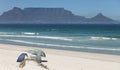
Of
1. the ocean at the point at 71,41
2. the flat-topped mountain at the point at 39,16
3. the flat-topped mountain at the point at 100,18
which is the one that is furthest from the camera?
the flat-topped mountain at the point at 39,16

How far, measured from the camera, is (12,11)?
157000 mm

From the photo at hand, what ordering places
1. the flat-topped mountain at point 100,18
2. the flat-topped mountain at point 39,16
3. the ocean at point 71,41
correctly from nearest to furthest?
1. the ocean at point 71,41
2. the flat-topped mountain at point 100,18
3. the flat-topped mountain at point 39,16

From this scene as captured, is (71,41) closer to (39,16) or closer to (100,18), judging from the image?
(100,18)

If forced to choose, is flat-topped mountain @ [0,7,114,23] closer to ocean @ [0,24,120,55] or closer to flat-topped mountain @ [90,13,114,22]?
flat-topped mountain @ [90,13,114,22]

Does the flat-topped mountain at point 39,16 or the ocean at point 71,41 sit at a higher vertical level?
the flat-topped mountain at point 39,16

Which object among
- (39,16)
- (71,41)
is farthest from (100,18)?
Answer: (71,41)

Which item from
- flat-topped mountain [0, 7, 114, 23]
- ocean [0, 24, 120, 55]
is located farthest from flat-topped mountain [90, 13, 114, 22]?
ocean [0, 24, 120, 55]

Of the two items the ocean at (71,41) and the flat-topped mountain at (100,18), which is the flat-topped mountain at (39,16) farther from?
the ocean at (71,41)

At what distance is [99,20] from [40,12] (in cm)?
2899

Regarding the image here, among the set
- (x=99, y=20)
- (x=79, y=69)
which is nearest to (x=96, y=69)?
(x=79, y=69)

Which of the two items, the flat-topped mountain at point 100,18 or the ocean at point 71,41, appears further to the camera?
the flat-topped mountain at point 100,18

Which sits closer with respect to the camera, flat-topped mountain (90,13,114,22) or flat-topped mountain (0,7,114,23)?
flat-topped mountain (90,13,114,22)

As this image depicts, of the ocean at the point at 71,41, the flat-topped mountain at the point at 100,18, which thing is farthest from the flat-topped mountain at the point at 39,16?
the ocean at the point at 71,41

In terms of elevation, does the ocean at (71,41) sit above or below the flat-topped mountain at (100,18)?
below
